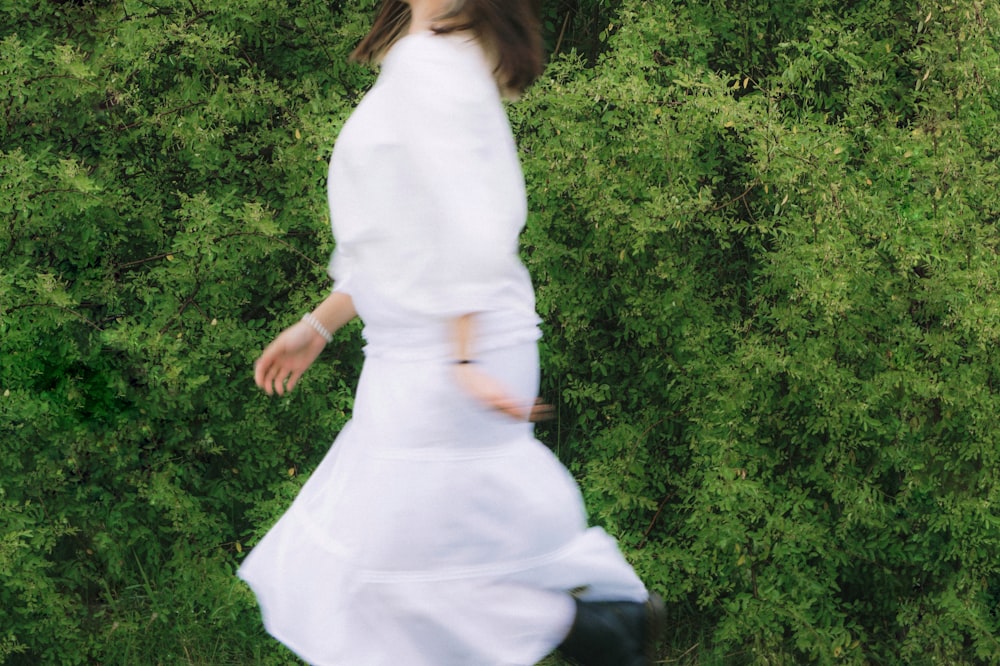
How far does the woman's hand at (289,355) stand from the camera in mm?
2439

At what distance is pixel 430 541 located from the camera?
212 centimetres

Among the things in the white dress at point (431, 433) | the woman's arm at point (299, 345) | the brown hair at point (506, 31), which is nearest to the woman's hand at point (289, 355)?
the woman's arm at point (299, 345)

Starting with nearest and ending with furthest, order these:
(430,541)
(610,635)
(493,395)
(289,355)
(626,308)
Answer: (493,395) < (430,541) < (610,635) < (289,355) < (626,308)

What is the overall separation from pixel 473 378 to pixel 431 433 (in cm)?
16

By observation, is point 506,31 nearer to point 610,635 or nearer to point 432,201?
point 432,201

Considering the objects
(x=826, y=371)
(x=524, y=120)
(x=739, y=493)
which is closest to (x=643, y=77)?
(x=524, y=120)

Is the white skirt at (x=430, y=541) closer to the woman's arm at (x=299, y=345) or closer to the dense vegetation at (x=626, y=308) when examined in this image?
the woman's arm at (x=299, y=345)

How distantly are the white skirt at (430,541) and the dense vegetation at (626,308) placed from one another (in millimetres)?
1642

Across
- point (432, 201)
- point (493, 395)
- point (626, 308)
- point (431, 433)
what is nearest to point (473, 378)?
point (493, 395)

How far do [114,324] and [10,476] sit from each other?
1.86ft

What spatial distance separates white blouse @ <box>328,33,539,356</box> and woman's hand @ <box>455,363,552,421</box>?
62 millimetres

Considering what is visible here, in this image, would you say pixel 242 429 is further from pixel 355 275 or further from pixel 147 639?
pixel 355 275

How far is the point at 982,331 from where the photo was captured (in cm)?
353

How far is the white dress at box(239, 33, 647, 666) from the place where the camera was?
203cm
